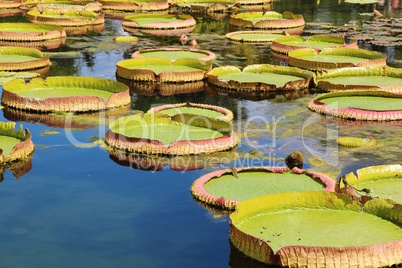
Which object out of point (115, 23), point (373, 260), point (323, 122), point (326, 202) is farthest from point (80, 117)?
point (115, 23)

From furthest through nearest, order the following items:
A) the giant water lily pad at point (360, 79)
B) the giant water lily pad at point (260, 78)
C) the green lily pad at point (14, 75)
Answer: the green lily pad at point (14, 75) → the giant water lily pad at point (260, 78) → the giant water lily pad at point (360, 79)

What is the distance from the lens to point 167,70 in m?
14.1

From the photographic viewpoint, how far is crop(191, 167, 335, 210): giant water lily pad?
26.3 feet

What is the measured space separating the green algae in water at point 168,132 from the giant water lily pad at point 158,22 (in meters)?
9.57

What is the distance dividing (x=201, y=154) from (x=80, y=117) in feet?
7.67

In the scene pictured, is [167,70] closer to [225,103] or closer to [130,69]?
[130,69]

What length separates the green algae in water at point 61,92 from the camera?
1189 cm

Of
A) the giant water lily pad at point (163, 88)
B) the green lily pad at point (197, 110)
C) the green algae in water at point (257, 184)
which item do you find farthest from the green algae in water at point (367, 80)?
the green algae in water at point (257, 184)

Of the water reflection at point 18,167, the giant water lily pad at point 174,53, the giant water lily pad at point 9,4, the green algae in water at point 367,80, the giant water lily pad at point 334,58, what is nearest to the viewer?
the water reflection at point 18,167

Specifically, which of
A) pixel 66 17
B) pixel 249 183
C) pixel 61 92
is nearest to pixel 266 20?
pixel 66 17

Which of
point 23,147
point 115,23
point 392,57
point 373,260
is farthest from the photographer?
point 115,23

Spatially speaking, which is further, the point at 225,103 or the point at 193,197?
the point at 225,103

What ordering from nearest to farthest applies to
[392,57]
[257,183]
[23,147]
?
[257,183], [23,147], [392,57]

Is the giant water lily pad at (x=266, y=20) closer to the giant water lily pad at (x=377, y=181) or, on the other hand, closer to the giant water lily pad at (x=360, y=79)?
the giant water lily pad at (x=360, y=79)
